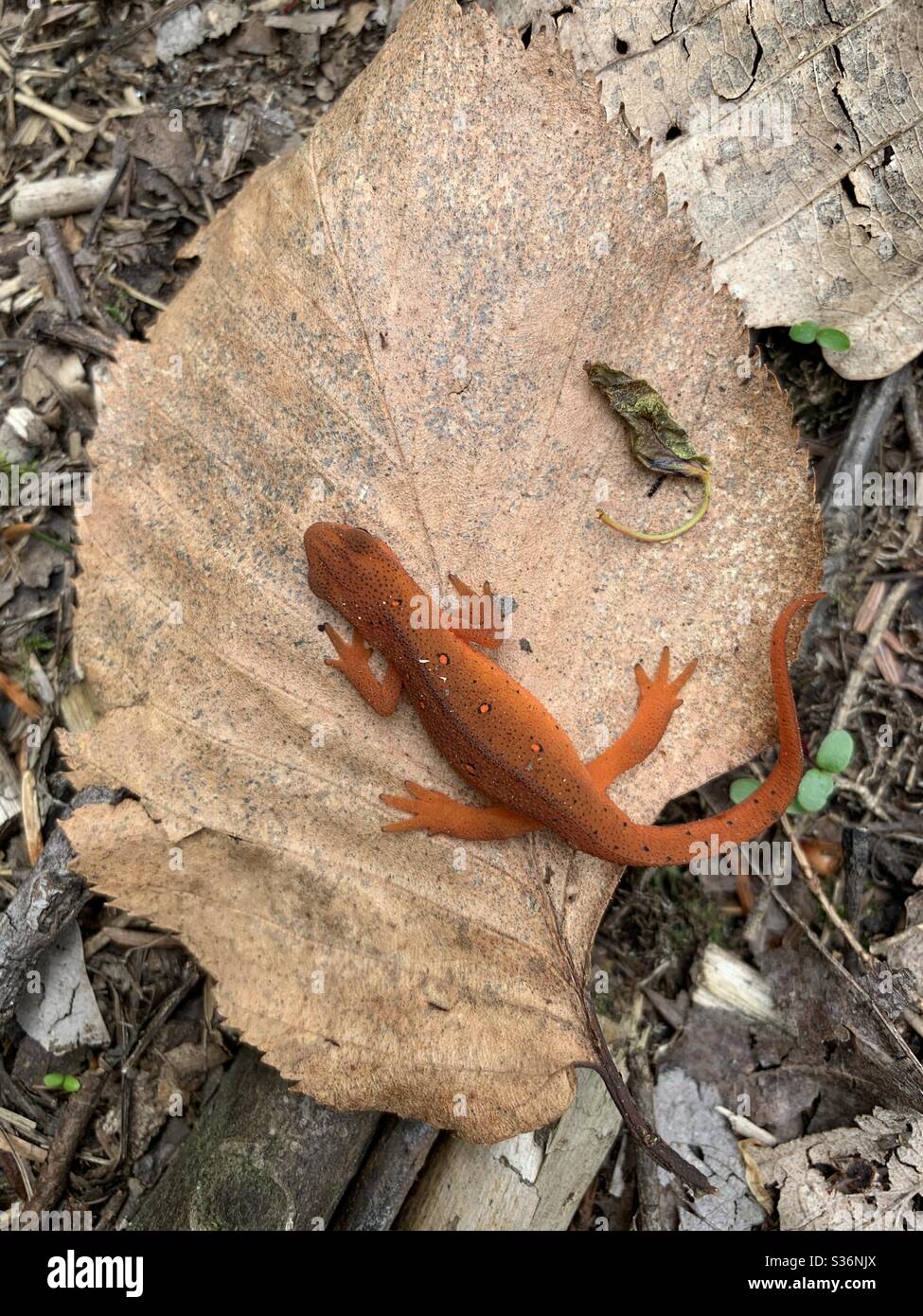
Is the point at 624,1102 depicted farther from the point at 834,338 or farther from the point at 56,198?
the point at 56,198

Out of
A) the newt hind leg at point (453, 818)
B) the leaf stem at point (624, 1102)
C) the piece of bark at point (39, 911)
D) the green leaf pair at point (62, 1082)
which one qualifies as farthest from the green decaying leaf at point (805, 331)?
the green leaf pair at point (62, 1082)

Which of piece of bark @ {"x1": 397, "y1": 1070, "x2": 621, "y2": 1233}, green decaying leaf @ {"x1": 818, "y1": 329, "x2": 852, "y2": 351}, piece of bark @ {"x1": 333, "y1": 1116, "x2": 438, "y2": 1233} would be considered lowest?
piece of bark @ {"x1": 397, "y1": 1070, "x2": 621, "y2": 1233}

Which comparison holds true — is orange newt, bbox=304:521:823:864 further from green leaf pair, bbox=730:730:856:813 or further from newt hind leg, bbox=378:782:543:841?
green leaf pair, bbox=730:730:856:813

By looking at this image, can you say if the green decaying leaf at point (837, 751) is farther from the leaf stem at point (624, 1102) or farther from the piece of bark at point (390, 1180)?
the piece of bark at point (390, 1180)

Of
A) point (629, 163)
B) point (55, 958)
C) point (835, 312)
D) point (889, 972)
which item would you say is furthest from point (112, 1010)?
point (835, 312)

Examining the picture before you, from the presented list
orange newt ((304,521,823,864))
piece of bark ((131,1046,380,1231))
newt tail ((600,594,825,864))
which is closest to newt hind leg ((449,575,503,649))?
orange newt ((304,521,823,864))

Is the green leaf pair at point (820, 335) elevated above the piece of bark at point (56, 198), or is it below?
below
